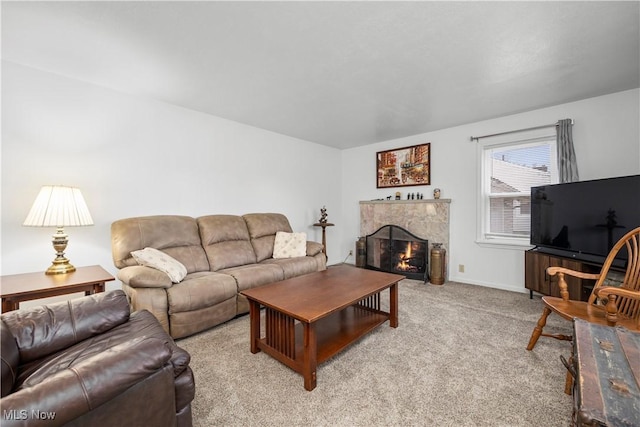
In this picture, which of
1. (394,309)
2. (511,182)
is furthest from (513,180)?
(394,309)

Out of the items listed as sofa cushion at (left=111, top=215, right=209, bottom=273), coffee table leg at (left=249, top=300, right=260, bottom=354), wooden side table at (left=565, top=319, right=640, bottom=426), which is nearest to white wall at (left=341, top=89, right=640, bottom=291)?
wooden side table at (left=565, top=319, right=640, bottom=426)

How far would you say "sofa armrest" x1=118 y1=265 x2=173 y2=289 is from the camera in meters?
2.17

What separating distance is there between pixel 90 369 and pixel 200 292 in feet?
5.08

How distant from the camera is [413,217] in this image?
4535mm

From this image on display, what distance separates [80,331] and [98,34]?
2.03 m

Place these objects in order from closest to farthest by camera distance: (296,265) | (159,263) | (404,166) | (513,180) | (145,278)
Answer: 1. (145,278)
2. (159,263)
3. (296,265)
4. (513,180)
5. (404,166)

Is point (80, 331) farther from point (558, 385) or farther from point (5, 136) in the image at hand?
point (558, 385)

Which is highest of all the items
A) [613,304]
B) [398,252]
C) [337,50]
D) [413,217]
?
[337,50]

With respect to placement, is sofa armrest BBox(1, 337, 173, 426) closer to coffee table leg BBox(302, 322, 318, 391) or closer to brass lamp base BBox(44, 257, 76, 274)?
coffee table leg BBox(302, 322, 318, 391)

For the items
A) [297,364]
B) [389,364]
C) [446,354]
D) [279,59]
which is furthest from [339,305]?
[279,59]

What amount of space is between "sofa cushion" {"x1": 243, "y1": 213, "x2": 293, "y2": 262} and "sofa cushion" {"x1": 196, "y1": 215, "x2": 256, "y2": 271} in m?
0.10

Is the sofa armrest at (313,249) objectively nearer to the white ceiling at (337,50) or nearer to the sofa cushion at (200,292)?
the sofa cushion at (200,292)

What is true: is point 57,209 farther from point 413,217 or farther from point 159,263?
point 413,217

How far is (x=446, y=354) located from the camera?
6.81 ft
